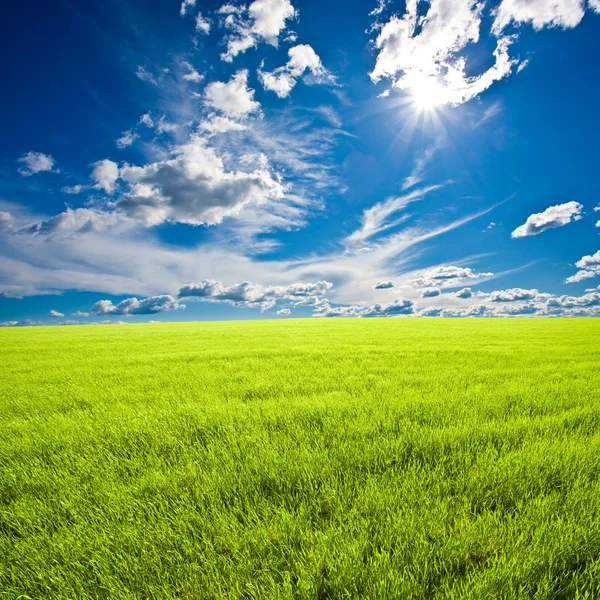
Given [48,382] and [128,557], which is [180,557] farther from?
[48,382]

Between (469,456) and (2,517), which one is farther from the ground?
(469,456)

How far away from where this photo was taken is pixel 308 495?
2.54m

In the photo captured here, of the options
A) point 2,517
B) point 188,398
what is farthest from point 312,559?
point 188,398

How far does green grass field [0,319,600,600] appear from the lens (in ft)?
5.98

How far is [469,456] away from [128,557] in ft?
9.72

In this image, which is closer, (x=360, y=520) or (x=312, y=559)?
(x=312, y=559)

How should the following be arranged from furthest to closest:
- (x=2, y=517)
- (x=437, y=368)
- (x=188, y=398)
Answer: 1. (x=437, y=368)
2. (x=188, y=398)
3. (x=2, y=517)

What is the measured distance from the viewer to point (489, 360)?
27.1ft

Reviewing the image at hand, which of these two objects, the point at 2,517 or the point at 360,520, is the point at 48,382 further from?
the point at 360,520

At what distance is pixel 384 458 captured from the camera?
3027 mm

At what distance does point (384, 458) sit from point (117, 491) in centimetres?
249

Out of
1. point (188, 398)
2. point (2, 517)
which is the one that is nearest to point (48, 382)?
point (188, 398)

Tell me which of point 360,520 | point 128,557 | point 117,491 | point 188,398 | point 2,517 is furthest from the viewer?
point 188,398

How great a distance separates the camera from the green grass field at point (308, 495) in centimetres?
182
